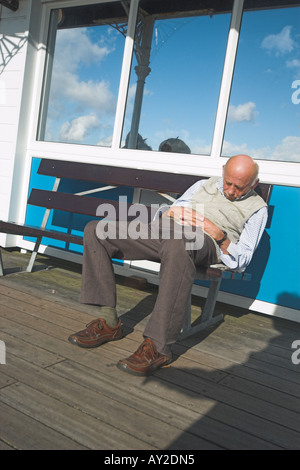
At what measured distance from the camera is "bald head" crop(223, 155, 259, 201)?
2.28 metres

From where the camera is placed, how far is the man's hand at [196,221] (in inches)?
88.6

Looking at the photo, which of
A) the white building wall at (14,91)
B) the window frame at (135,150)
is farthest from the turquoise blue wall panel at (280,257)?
the white building wall at (14,91)

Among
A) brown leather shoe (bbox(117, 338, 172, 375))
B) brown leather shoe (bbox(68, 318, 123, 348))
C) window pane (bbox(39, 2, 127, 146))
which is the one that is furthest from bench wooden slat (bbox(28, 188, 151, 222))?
brown leather shoe (bbox(117, 338, 172, 375))

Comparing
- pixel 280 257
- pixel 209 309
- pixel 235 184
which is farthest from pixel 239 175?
pixel 280 257

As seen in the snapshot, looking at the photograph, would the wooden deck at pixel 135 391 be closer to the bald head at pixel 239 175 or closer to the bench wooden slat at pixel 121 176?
the bald head at pixel 239 175

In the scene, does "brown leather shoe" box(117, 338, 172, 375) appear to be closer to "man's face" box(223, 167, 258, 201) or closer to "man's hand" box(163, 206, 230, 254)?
"man's hand" box(163, 206, 230, 254)

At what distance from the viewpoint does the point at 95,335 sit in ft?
6.58

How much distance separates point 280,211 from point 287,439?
1852mm

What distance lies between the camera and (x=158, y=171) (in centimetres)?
331

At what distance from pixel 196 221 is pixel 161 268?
0.52m
